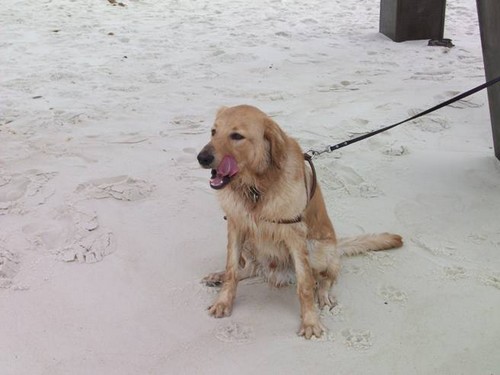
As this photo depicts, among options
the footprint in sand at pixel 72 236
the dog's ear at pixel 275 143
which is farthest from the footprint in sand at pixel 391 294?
the footprint in sand at pixel 72 236

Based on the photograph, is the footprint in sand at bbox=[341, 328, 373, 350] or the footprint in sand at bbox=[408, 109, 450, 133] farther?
the footprint in sand at bbox=[408, 109, 450, 133]

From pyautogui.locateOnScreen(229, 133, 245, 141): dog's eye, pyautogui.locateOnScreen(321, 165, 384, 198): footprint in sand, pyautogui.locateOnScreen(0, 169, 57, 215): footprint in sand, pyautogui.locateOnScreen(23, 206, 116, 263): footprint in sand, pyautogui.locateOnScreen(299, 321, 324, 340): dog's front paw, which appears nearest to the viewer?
pyautogui.locateOnScreen(229, 133, 245, 141): dog's eye

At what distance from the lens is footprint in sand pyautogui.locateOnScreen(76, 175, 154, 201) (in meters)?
3.93

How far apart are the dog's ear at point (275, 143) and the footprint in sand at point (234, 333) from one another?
0.80m

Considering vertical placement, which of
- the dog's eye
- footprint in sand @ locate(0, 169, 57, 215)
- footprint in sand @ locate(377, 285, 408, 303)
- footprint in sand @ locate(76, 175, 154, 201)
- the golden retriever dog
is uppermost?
the dog's eye

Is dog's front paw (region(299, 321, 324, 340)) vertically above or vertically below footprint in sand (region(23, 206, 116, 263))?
below

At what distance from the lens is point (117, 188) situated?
402cm

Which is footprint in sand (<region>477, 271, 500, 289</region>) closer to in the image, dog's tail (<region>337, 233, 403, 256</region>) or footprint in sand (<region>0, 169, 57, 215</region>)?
dog's tail (<region>337, 233, 403, 256</region>)

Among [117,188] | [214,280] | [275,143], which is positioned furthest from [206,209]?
[275,143]

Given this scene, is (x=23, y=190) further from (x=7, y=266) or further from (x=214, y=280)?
(x=214, y=280)

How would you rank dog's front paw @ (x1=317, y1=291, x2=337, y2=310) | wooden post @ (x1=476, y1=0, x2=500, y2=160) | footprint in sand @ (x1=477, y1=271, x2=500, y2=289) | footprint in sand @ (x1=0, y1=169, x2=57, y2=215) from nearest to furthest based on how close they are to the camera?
dog's front paw @ (x1=317, y1=291, x2=337, y2=310), footprint in sand @ (x1=477, y1=271, x2=500, y2=289), footprint in sand @ (x1=0, y1=169, x2=57, y2=215), wooden post @ (x1=476, y1=0, x2=500, y2=160)

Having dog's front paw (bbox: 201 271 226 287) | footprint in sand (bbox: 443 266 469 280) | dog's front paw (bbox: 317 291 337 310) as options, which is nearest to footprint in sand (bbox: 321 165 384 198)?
footprint in sand (bbox: 443 266 469 280)

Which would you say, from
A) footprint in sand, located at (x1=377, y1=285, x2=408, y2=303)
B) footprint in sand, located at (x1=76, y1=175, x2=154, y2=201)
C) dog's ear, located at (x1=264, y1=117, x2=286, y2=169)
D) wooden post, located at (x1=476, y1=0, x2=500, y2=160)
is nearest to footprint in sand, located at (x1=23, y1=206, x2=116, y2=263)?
footprint in sand, located at (x1=76, y1=175, x2=154, y2=201)

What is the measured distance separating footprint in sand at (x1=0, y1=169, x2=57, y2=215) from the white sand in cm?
2
